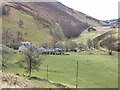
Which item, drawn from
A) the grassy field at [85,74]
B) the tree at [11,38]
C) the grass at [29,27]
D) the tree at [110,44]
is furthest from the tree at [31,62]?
the grass at [29,27]

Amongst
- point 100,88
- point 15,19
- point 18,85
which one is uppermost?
point 15,19

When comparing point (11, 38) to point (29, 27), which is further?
point (29, 27)

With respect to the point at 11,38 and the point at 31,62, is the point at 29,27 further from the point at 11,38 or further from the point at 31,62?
the point at 31,62

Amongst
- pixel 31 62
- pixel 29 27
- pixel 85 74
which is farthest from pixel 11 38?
pixel 31 62

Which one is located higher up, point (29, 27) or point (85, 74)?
point (29, 27)

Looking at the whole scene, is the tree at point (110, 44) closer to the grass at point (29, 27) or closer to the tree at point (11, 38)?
the grass at point (29, 27)

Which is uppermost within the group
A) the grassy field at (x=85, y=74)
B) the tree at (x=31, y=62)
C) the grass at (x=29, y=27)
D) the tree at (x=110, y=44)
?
the grass at (x=29, y=27)

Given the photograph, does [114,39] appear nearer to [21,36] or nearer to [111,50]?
[111,50]

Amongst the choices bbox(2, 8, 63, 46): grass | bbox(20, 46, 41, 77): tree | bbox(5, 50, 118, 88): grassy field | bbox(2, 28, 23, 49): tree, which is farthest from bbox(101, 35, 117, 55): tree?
bbox(20, 46, 41, 77): tree

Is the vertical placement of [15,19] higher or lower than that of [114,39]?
higher

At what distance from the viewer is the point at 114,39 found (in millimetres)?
152000

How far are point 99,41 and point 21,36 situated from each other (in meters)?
51.0

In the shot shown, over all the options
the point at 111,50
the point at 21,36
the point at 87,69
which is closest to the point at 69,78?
the point at 87,69

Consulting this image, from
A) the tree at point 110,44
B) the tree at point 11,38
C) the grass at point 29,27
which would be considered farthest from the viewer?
the grass at point 29,27
